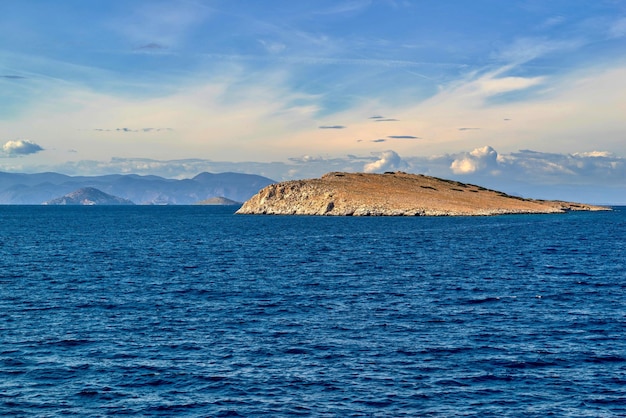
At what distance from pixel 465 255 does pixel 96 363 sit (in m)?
62.5

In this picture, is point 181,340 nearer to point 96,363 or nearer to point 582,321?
point 96,363

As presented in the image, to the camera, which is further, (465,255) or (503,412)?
(465,255)

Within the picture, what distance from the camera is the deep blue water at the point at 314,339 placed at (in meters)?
25.6

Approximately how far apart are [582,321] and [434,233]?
8866 cm

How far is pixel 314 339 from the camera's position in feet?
115

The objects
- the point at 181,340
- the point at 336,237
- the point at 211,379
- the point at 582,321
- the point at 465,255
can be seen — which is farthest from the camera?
the point at 336,237

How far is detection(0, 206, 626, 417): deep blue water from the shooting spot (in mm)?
25625

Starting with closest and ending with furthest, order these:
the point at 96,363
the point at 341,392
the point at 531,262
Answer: the point at 341,392, the point at 96,363, the point at 531,262

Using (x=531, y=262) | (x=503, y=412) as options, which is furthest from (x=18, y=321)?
(x=531, y=262)

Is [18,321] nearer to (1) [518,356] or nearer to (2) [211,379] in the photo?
(2) [211,379]

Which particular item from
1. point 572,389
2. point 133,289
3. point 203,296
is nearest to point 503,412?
point 572,389

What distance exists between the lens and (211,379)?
28094 mm

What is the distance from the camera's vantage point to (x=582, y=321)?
39594 mm

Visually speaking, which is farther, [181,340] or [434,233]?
[434,233]
